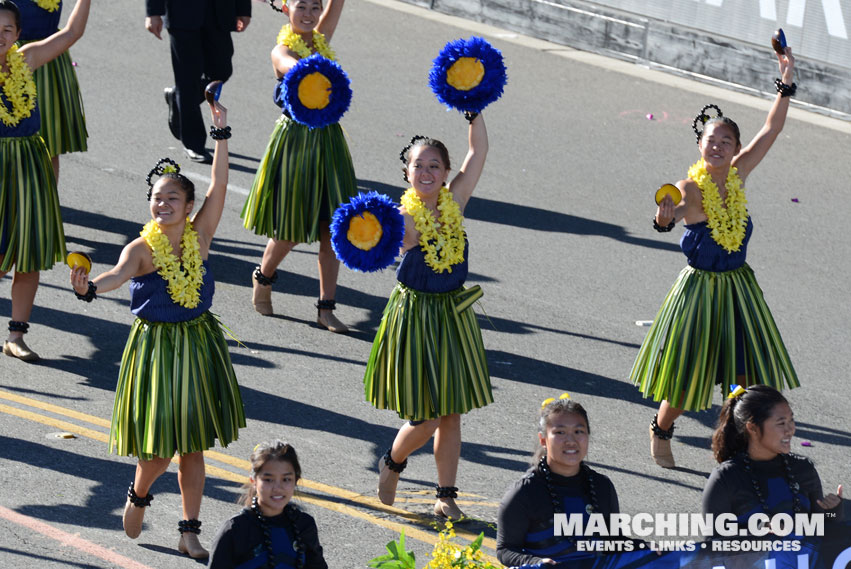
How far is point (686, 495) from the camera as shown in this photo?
8102mm

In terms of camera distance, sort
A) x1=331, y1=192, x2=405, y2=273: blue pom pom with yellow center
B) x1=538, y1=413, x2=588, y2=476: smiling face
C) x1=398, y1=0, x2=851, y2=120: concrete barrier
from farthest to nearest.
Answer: x1=398, y1=0, x2=851, y2=120: concrete barrier
x1=331, y1=192, x2=405, y2=273: blue pom pom with yellow center
x1=538, y1=413, x2=588, y2=476: smiling face

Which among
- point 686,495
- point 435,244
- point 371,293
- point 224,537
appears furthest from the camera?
point 371,293

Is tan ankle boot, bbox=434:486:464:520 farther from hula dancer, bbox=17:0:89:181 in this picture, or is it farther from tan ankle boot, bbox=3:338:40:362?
hula dancer, bbox=17:0:89:181

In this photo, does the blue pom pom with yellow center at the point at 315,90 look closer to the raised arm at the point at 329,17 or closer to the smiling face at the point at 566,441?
the raised arm at the point at 329,17

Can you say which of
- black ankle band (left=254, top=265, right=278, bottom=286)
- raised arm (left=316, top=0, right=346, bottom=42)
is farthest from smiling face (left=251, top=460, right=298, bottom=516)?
raised arm (left=316, top=0, right=346, bottom=42)

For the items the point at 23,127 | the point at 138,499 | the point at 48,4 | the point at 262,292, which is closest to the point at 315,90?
the point at 262,292

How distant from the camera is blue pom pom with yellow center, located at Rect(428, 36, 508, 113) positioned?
7828 millimetres

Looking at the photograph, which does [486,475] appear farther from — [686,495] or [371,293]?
[371,293]

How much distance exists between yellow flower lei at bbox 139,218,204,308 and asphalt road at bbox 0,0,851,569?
1179mm

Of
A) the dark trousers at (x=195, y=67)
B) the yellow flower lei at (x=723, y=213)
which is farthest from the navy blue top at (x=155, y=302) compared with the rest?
the dark trousers at (x=195, y=67)

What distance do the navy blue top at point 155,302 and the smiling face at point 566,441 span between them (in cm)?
199

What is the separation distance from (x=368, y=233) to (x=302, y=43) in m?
2.91

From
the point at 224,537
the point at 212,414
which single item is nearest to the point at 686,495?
the point at 212,414

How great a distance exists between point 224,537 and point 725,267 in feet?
12.2
